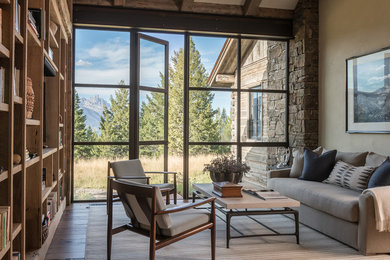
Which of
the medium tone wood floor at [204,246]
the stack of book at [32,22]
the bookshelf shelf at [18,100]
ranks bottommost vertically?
the medium tone wood floor at [204,246]

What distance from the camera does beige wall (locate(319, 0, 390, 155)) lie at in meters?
4.77

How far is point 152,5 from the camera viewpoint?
19.0 feet

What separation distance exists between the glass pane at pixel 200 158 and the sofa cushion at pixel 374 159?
8.01 ft


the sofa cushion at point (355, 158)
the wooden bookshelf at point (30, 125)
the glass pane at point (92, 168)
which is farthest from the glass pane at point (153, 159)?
the sofa cushion at point (355, 158)

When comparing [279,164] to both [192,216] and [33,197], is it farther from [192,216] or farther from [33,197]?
[33,197]

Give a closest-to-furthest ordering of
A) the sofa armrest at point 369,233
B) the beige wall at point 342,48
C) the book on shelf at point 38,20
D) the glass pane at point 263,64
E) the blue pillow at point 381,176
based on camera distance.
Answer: the book on shelf at point 38,20, the sofa armrest at point 369,233, the blue pillow at point 381,176, the beige wall at point 342,48, the glass pane at point 263,64

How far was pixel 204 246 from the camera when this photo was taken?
11.8ft

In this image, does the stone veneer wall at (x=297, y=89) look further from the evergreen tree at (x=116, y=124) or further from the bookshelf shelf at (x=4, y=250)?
the bookshelf shelf at (x=4, y=250)

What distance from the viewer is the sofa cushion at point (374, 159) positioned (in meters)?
4.19

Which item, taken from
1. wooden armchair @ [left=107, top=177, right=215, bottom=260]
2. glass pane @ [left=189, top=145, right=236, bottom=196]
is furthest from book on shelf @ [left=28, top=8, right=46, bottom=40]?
glass pane @ [left=189, top=145, right=236, bottom=196]

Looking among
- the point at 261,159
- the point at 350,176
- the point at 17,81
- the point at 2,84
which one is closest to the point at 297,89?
the point at 261,159

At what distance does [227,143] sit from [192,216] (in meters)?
3.21

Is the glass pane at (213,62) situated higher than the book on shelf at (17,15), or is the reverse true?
the glass pane at (213,62)

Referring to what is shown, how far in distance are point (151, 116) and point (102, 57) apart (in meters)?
1.19
